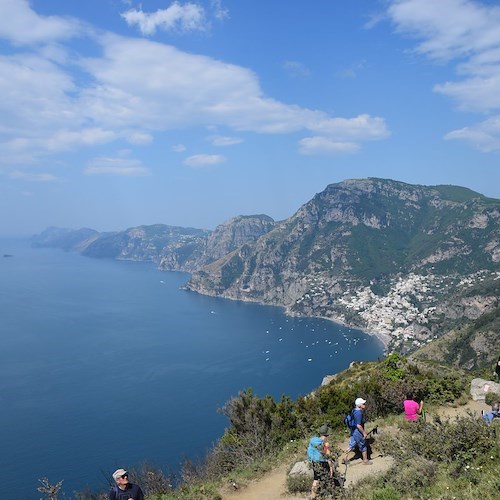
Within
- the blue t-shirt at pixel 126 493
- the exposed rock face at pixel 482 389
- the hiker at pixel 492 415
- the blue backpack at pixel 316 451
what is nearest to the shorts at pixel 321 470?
the blue backpack at pixel 316 451

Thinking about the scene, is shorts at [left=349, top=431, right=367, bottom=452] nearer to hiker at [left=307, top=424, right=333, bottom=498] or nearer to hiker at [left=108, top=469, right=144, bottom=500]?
hiker at [left=307, top=424, right=333, bottom=498]

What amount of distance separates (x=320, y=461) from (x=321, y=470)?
0.70 ft

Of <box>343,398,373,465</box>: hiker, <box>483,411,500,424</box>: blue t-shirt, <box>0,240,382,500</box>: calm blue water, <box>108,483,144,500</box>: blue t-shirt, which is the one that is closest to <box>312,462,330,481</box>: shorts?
Answer: <box>343,398,373,465</box>: hiker

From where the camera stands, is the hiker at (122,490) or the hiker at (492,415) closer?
Answer: the hiker at (122,490)

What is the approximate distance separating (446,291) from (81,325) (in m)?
159

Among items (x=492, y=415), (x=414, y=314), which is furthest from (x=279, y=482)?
(x=414, y=314)

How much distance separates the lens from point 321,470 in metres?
8.55

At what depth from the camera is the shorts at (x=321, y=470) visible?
853cm

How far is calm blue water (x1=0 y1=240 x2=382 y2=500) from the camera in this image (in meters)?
70.2

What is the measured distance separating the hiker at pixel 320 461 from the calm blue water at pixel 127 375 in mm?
61233

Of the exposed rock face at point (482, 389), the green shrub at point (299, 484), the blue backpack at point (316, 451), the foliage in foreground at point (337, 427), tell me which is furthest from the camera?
the exposed rock face at point (482, 389)

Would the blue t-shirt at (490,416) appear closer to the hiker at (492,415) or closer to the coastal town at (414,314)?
the hiker at (492,415)

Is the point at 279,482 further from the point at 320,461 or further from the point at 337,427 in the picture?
the point at 337,427

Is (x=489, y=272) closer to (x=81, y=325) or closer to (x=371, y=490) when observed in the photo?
(x=81, y=325)
